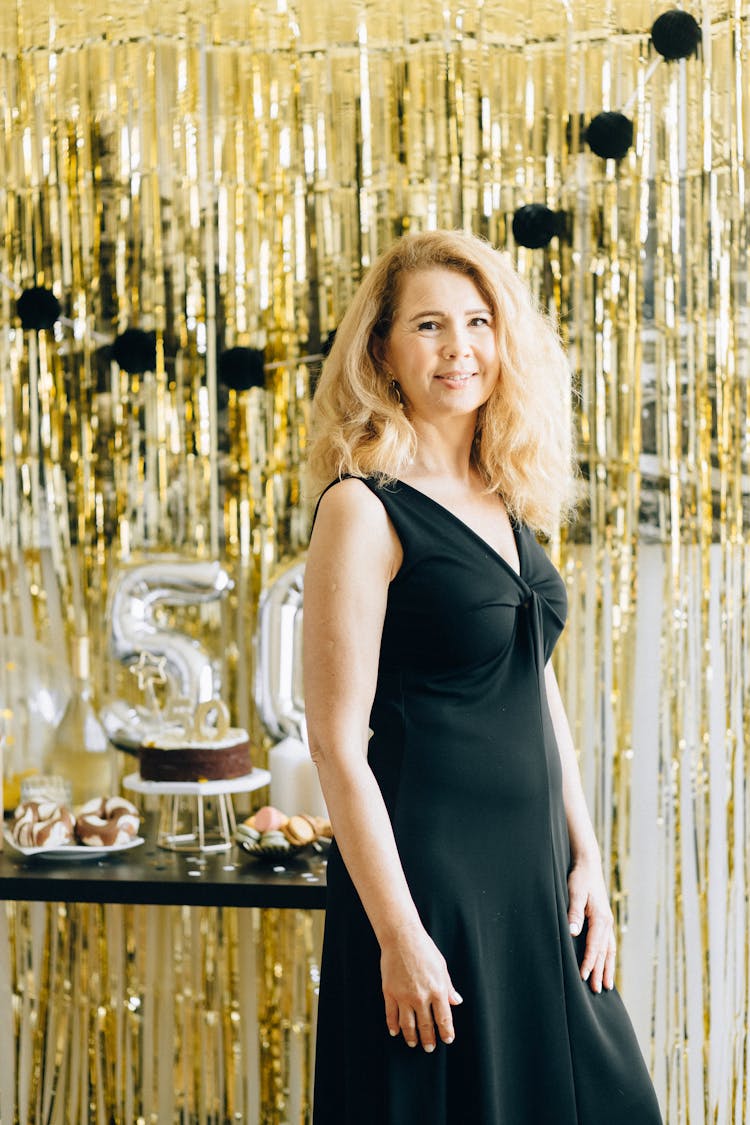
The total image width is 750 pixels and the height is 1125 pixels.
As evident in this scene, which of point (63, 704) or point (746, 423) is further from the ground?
point (746, 423)

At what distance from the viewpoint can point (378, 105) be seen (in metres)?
1.82

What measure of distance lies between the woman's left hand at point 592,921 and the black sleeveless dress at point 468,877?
0.05 m

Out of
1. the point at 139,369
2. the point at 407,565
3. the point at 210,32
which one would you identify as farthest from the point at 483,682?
the point at 210,32

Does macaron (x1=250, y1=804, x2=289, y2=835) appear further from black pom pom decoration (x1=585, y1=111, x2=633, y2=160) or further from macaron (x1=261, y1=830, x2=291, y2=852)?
black pom pom decoration (x1=585, y1=111, x2=633, y2=160)

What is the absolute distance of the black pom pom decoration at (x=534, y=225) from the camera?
5.78ft

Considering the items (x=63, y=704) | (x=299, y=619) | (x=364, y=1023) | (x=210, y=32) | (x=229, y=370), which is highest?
(x=210, y=32)

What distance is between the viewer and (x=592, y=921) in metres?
1.26

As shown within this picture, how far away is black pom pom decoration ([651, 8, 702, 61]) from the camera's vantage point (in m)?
1.75

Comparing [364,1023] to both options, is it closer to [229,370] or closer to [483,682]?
[483,682]

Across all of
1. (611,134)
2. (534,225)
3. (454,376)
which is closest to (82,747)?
(454,376)

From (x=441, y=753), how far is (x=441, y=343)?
45cm

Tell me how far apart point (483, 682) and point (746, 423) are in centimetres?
87

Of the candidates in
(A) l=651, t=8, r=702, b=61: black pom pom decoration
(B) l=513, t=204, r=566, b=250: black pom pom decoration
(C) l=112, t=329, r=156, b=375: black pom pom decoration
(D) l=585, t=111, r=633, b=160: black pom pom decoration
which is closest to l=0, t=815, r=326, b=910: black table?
(C) l=112, t=329, r=156, b=375: black pom pom decoration

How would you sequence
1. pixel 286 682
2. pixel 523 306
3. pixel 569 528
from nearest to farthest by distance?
pixel 523 306 → pixel 286 682 → pixel 569 528
